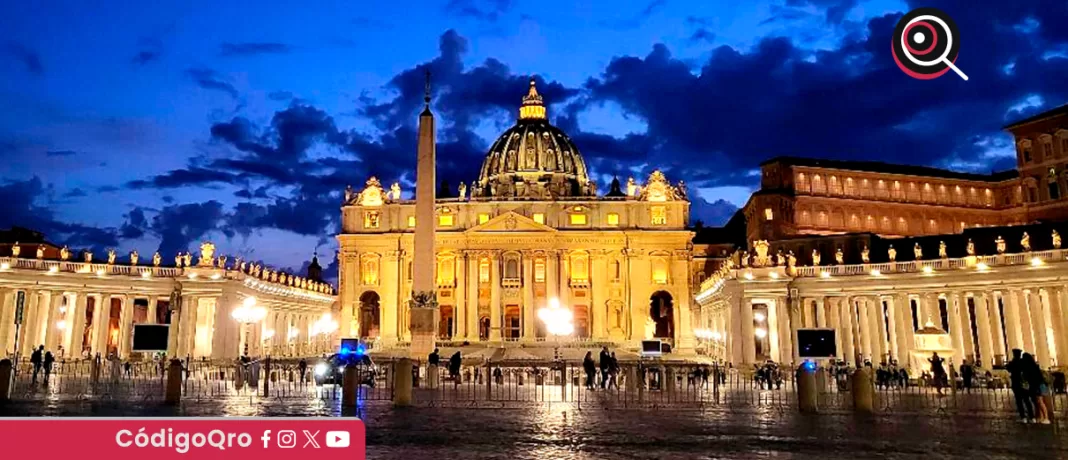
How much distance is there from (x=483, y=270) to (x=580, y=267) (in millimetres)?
11617

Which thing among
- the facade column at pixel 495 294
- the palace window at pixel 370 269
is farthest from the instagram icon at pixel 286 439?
the palace window at pixel 370 269

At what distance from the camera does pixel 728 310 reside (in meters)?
56.5

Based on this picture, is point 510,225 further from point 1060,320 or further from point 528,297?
point 1060,320

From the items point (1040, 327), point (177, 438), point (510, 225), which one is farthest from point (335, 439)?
point (510, 225)

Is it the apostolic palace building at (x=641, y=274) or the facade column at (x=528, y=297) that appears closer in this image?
the apostolic palace building at (x=641, y=274)

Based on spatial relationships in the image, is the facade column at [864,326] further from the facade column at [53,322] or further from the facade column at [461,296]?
the facade column at [53,322]

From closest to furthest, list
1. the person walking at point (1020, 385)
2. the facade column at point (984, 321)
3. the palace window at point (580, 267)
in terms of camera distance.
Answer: the person walking at point (1020, 385) → the facade column at point (984, 321) → the palace window at point (580, 267)

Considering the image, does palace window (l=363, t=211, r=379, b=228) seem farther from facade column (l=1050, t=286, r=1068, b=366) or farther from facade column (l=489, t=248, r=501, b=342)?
facade column (l=1050, t=286, r=1068, b=366)

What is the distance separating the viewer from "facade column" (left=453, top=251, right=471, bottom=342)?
86688mm

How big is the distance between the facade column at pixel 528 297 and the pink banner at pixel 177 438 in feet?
259

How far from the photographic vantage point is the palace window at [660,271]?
3487 inches

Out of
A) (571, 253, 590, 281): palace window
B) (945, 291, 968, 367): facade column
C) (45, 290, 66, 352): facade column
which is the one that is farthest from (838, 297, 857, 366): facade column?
(45, 290, 66, 352): facade column

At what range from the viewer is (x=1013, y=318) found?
43906 mm

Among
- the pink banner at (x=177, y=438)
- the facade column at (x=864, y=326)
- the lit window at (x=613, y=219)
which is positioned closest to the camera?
the pink banner at (x=177, y=438)
